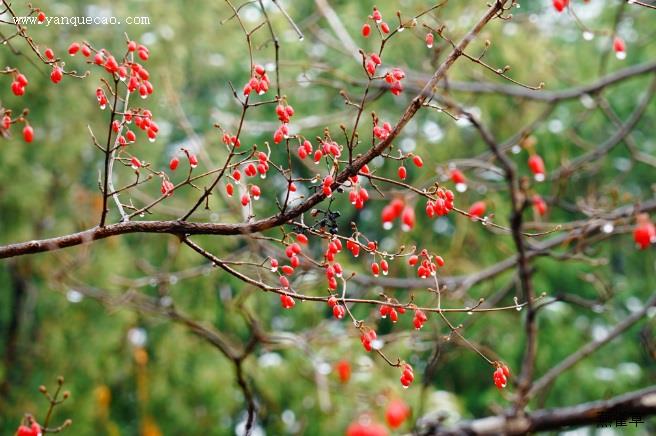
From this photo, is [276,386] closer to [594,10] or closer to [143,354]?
[143,354]

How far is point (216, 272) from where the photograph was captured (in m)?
6.69

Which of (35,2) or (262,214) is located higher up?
(35,2)

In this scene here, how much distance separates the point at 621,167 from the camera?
9688 millimetres

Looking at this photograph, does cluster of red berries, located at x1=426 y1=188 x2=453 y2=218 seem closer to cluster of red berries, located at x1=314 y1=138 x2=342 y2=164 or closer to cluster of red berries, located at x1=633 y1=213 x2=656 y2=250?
cluster of red berries, located at x1=314 y1=138 x2=342 y2=164

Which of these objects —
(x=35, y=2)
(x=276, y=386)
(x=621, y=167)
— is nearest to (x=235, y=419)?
(x=276, y=386)

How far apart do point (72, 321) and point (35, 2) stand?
9.60ft

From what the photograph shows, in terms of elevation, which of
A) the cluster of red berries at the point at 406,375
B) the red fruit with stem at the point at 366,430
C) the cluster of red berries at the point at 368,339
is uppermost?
the cluster of red berries at the point at 368,339

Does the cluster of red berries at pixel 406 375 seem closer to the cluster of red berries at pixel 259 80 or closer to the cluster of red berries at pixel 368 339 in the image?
the cluster of red berries at pixel 368 339

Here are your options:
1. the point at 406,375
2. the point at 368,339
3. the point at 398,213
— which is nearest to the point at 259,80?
the point at 398,213

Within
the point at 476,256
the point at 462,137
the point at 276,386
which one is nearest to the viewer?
the point at 276,386

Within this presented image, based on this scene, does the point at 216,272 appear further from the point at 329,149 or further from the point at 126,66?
the point at 329,149

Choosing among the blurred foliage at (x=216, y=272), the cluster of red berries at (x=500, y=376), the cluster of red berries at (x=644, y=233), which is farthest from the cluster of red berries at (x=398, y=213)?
the blurred foliage at (x=216, y=272)

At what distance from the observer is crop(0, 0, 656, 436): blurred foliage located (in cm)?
660

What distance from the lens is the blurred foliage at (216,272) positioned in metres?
6.60
